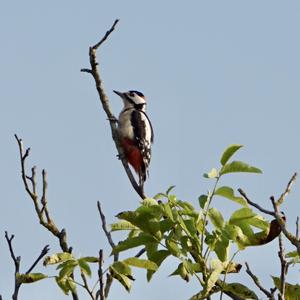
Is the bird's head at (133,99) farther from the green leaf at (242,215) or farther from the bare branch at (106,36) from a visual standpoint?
the green leaf at (242,215)

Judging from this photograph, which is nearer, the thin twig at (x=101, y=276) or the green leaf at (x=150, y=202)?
the thin twig at (x=101, y=276)

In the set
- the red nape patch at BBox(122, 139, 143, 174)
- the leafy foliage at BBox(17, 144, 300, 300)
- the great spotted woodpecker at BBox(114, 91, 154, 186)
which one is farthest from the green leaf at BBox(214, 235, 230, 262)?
the red nape patch at BBox(122, 139, 143, 174)

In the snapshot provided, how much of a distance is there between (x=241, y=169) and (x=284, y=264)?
0.74m

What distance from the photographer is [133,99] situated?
12086mm

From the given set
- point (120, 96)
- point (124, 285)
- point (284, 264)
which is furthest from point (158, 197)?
point (120, 96)

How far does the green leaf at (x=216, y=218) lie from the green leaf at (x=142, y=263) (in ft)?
1.21

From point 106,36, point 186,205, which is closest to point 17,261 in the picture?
point 186,205

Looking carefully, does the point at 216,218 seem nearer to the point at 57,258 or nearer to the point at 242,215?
the point at 242,215

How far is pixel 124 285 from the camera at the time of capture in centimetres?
426

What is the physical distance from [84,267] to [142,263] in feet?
0.95

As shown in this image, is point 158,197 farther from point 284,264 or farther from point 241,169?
point 284,264

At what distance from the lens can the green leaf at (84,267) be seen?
401cm

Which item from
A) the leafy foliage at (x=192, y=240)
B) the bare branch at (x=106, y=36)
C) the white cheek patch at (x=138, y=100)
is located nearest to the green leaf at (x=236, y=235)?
the leafy foliage at (x=192, y=240)

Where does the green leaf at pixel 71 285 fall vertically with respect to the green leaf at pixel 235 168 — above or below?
below
